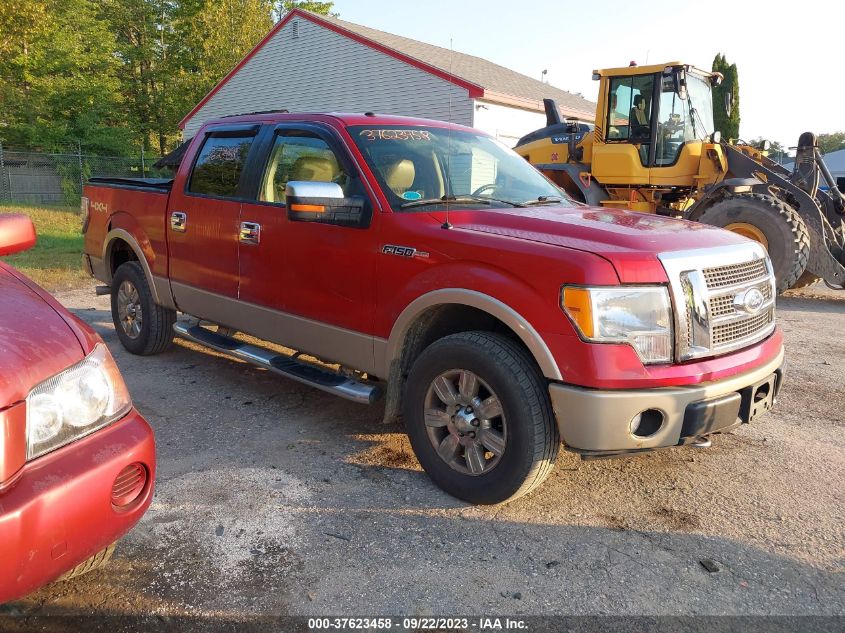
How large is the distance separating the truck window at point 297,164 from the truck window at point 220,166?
32 cm

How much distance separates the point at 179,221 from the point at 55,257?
321 inches

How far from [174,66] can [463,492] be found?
35810mm

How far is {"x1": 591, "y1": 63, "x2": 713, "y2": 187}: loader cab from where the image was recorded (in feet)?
32.7

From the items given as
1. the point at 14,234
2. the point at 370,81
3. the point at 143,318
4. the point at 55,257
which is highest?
the point at 370,81

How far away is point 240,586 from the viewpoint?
2684mm

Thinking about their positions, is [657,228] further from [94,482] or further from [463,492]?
[94,482]

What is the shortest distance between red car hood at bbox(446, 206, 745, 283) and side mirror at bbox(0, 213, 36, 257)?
2.01m

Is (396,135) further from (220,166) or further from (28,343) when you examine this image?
(28,343)

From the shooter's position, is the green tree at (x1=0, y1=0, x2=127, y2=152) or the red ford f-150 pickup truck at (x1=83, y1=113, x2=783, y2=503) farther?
the green tree at (x1=0, y1=0, x2=127, y2=152)

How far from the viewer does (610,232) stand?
127 inches

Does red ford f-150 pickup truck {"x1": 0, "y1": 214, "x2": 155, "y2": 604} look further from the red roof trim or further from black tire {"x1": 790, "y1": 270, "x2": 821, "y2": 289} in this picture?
the red roof trim

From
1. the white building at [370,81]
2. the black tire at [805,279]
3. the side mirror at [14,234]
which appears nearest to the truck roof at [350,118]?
the side mirror at [14,234]

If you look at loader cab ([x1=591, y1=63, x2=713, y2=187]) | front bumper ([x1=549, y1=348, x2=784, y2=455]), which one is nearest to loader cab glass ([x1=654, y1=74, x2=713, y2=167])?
loader cab ([x1=591, y1=63, x2=713, y2=187])

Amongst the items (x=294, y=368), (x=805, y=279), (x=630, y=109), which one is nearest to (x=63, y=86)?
(x=630, y=109)
